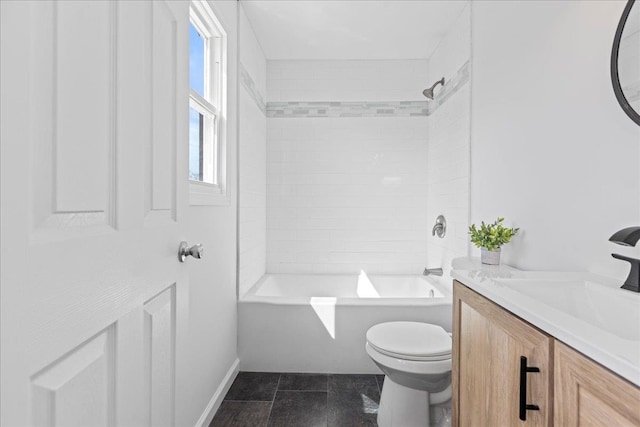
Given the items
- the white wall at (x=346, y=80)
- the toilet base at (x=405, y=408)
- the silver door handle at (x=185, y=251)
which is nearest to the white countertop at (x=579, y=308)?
the toilet base at (x=405, y=408)

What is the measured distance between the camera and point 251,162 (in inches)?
107

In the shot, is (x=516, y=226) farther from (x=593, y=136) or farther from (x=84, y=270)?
(x=84, y=270)

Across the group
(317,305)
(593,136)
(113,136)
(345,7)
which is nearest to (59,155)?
(113,136)

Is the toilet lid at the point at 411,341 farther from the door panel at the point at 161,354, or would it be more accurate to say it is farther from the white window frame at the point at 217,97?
the white window frame at the point at 217,97

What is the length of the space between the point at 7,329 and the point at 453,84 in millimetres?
2760

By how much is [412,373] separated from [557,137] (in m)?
1.19

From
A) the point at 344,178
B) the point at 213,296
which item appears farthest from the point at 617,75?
the point at 344,178

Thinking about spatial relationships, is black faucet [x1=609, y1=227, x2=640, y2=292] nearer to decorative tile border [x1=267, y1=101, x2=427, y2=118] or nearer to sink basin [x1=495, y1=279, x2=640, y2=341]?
sink basin [x1=495, y1=279, x2=640, y2=341]

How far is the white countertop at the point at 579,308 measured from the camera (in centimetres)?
60

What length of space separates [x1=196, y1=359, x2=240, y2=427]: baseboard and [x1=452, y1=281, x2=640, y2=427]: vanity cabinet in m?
1.17

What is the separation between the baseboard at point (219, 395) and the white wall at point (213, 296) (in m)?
0.02

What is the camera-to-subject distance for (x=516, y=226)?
66.6 inches

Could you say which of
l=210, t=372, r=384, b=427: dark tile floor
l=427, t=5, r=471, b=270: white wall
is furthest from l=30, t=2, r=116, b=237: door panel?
l=427, t=5, r=471, b=270: white wall

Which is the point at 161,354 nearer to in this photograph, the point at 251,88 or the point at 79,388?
the point at 79,388
